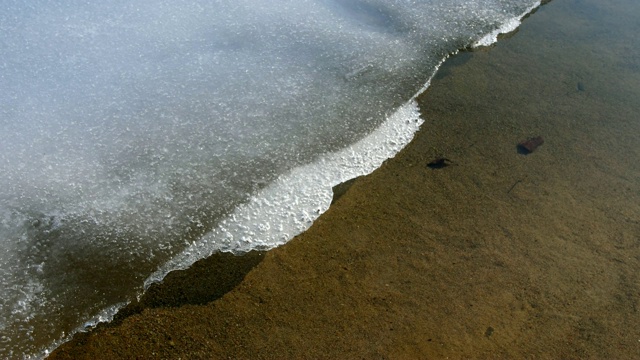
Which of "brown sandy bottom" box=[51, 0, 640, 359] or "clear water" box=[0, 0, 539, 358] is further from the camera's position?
"clear water" box=[0, 0, 539, 358]

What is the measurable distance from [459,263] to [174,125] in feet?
4.09

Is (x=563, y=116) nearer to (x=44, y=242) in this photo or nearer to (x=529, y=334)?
(x=529, y=334)

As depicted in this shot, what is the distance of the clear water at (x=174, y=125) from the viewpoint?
1717 mm

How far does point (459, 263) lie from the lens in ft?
5.93

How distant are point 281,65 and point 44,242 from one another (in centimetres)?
129

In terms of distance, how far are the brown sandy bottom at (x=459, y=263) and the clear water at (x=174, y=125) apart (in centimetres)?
14

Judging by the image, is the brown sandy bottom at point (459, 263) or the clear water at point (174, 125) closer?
the brown sandy bottom at point (459, 263)

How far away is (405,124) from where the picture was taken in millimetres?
2293

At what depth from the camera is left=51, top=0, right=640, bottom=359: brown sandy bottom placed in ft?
5.23

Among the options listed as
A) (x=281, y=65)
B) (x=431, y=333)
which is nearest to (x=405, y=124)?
(x=281, y=65)

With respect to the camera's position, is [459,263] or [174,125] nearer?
[459,263]

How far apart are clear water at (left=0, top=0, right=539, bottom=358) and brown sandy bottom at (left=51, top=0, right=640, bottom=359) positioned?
0.14 metres

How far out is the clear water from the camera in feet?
5.63

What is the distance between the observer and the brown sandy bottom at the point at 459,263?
159cm
